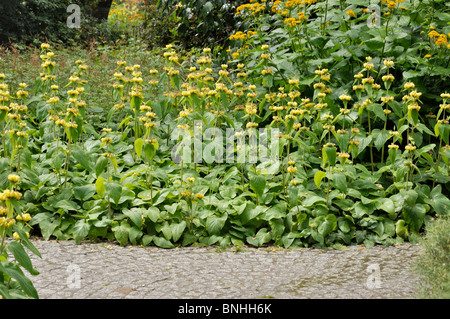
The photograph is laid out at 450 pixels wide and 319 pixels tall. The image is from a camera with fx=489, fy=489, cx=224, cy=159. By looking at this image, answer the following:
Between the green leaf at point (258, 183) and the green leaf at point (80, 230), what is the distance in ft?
4.07

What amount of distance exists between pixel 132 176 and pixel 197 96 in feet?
2.75

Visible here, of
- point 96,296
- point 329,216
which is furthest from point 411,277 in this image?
point 96,296

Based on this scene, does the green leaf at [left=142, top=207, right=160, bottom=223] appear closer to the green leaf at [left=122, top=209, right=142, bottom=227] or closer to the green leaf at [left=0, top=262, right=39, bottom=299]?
the green leaf at [left=122, top=209, right=142, bottom=227]

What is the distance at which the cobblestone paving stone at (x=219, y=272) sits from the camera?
8.67 feet

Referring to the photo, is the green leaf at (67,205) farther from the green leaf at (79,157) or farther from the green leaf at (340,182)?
the green leaf at (340,182)

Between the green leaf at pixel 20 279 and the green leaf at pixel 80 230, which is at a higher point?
the green leaf at pixel 20 279

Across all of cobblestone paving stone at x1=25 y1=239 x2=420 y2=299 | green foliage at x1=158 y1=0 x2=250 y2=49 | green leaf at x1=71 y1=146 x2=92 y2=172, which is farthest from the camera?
green foliage at x1=158 y1=0 x2=250 y2=49

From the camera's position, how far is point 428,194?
3754 mm

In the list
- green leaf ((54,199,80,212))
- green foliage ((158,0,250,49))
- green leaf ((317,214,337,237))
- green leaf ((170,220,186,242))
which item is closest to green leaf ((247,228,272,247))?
green leaf ((317,214,337,237))

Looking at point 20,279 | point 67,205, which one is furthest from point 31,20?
point 20,279

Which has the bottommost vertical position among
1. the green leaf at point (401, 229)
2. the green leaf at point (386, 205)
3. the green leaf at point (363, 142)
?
the green leaf at point (401, 229)

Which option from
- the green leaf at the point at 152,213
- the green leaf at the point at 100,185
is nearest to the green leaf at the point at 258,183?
the green leaf at the point at 152,213

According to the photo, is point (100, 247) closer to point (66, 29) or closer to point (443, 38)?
point (443, 38)

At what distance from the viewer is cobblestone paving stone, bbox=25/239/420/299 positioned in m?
2.64
